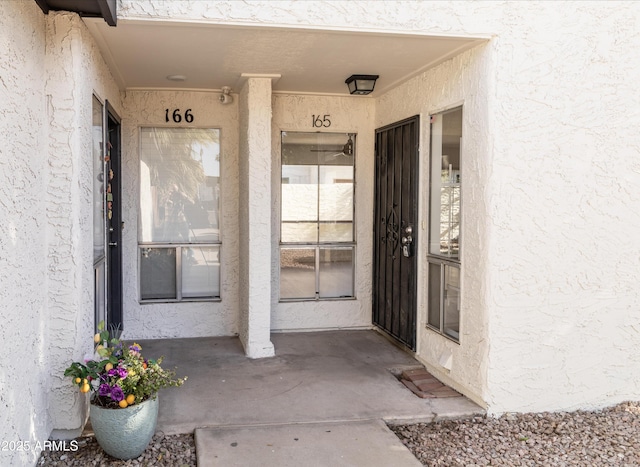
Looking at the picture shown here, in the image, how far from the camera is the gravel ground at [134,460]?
3.74m

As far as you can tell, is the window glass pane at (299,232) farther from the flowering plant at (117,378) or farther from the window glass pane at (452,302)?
the flowering plant at (117,378)

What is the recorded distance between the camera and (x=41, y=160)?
3859mm

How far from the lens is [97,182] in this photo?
4961 millimetres

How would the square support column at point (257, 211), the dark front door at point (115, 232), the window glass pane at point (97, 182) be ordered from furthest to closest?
the dark front door at point (115, 232)
the square support column at point (257, 211)
the window glass pane at point (97, 182)

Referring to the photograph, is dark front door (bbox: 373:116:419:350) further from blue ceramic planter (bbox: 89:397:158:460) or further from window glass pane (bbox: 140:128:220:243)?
blue ceramic planter (bbox: 89:397:158:460)

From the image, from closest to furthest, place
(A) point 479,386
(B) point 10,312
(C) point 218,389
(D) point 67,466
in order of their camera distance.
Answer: (B) point 10,312 → (D) point 67,466 → (A) point 479,386 → (C) point 218,389

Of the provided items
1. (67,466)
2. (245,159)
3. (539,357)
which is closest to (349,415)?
(539,357)

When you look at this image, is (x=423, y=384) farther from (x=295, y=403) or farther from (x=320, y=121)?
(x=320, y=121)

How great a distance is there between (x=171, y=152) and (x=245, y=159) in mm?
1221

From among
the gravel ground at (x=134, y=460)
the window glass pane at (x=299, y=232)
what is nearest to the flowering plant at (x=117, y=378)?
the gravel ground at (x=134, y=460)

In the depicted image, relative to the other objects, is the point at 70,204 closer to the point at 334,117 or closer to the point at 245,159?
the point at 245,159

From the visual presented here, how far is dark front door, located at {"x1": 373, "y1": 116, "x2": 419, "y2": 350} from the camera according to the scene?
19.6 ft

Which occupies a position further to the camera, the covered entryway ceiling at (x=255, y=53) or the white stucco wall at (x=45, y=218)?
the covered entryway ceiling at (x=255, y=53)

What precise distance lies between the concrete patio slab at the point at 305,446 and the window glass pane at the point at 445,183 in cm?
191
